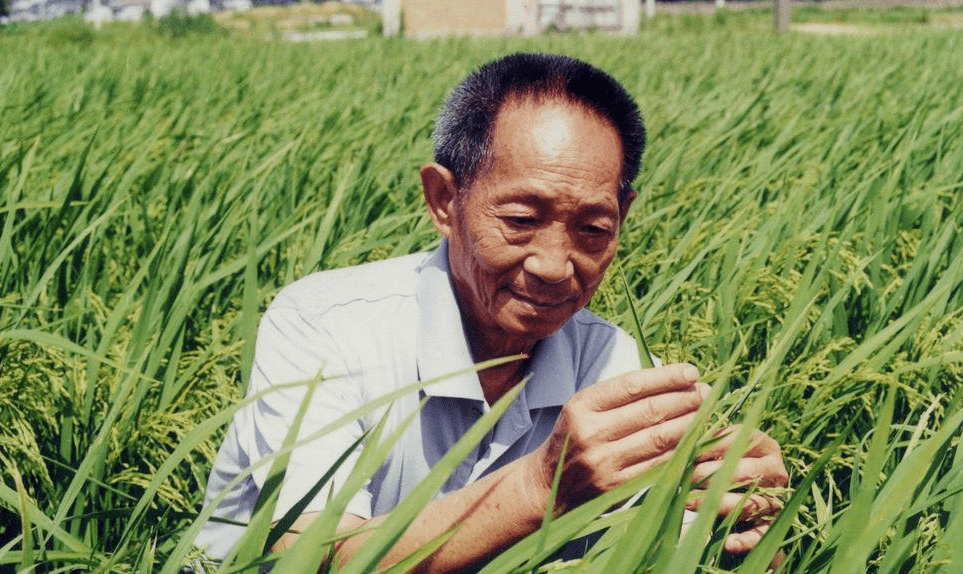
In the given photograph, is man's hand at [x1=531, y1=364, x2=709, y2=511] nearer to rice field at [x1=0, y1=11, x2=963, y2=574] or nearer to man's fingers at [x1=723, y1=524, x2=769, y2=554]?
rice field at [x1=0, y1=11, x2=963, y2=574]

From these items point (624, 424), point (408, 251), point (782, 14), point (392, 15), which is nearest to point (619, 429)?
point (624, 424)

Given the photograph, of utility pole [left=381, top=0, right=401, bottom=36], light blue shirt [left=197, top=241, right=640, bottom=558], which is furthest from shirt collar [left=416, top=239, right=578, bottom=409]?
utility pole [left=381, top=0, right=401, bottom=36]

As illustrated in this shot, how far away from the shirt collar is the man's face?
72mm

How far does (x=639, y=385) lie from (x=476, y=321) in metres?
0.44

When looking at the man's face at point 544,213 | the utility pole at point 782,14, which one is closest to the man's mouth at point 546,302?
the man's face at point 544,213

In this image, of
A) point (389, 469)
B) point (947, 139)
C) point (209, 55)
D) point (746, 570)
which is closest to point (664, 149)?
point (947, 139)

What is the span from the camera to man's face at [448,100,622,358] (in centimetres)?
126

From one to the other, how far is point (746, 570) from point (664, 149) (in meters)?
2.16

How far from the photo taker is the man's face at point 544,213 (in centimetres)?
126

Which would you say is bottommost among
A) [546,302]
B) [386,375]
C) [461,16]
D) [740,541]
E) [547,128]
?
[461,16]

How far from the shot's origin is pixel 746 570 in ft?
3.11

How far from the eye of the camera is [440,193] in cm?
142

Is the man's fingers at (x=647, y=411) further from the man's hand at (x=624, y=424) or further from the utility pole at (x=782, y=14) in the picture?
the utility pole at (x=782, y=14)

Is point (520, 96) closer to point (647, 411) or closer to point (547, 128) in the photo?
point (547, 128)
